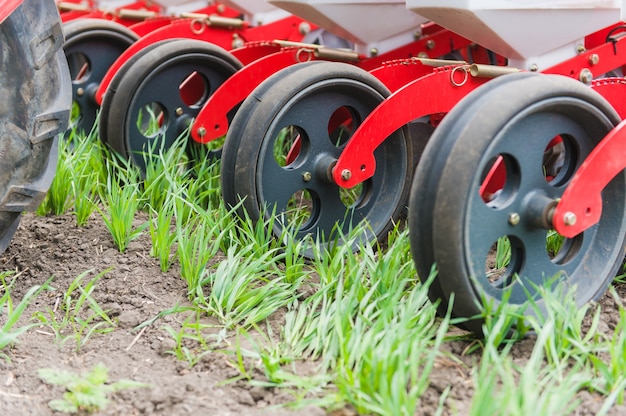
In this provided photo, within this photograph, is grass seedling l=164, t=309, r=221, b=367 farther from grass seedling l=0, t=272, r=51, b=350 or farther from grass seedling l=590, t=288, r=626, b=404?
grass seedling l=590, t=288, r=626, b=404

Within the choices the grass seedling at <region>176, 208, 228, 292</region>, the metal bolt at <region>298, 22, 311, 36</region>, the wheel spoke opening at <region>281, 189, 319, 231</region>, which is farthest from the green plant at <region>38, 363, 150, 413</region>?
the metal bolt at <region>298, 22, 311, 36</region>

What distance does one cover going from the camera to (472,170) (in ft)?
5.90

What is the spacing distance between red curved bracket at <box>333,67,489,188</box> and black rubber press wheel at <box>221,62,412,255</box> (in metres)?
0.09

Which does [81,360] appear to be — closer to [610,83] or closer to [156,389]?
[156,389]

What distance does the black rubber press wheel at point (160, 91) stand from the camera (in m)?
3.14

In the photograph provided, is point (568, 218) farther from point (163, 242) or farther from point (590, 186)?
point (163, 242)

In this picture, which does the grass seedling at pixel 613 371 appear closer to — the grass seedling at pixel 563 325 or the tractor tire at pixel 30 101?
the grass seedling at pixel 563 325

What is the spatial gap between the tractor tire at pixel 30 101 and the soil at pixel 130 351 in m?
0.30

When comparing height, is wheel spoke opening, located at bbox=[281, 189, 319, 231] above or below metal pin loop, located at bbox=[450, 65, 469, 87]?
below

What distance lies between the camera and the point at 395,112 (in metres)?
2.51

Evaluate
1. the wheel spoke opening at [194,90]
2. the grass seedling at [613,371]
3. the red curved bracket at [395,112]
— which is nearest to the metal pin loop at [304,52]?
the wheel spoke opening at [194,90]

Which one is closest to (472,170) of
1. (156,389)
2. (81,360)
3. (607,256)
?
(607,256)

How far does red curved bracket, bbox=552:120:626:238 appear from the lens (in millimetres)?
1904

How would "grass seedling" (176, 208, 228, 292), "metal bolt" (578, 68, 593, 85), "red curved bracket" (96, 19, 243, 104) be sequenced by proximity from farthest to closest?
"red curved bracket" (96, 19, 243, 104) < "metal bolt" (578, 68, 593, 85) < "grass seedling" (176, 208, 228, 292)
